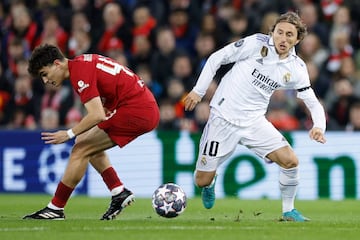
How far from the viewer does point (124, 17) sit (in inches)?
818

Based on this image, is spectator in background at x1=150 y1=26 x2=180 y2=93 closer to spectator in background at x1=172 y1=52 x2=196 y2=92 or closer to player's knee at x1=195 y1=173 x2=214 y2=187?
spectator in background at x1=172 y1=52 x2=196 y2=92

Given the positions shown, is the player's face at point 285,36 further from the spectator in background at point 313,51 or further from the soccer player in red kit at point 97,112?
the spectator in background at point 313,51

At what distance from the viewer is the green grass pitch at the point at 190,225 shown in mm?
9883

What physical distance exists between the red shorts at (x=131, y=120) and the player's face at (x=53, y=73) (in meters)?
0.70

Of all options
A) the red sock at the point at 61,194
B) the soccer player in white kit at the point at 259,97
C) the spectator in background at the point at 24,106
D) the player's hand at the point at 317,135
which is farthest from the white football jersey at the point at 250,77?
the spectator in background at the point at 24,106

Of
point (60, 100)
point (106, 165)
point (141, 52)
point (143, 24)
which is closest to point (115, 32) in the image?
point (143, 24)

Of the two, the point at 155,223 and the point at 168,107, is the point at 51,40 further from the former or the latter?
the point at 155,223

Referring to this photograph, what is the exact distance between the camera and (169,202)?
1167 centimetres

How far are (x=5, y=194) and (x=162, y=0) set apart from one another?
5.34m

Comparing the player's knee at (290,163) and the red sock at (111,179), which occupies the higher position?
the player's knee at (290,163)

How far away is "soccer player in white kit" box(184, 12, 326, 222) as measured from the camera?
38.2 ft

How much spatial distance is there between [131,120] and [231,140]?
1178 mm

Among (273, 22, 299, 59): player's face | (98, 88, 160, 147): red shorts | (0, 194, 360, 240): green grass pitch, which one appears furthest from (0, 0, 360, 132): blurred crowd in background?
(98, 88, 160, 147): red shorts

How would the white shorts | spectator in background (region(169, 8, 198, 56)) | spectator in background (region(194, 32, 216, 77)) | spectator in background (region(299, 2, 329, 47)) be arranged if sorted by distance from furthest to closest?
spectator in background (region(169, 8, 198, 56)), spectator in background (region(194, 32, 216, 77)), spectator in background (region(299, 2, 329, 47)), the white shorts
